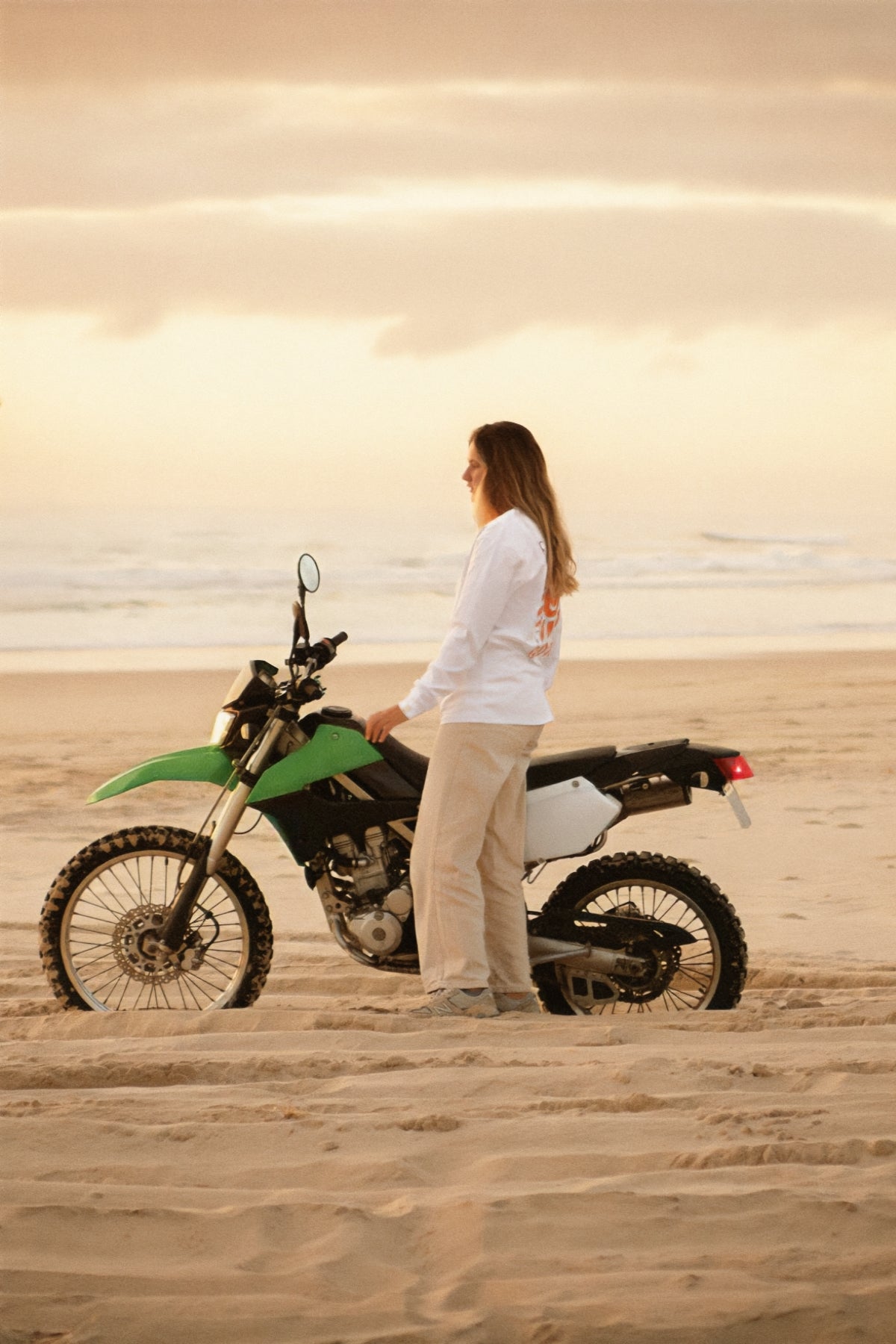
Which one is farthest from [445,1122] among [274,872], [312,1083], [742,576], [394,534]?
[394,534]

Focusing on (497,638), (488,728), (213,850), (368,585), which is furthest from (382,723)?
(368,585)

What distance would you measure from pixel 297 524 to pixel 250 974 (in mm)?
28517

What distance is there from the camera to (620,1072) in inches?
152

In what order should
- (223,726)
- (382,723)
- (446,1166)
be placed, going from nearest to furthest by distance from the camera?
(446,1166) < (382,723) < (223,726)

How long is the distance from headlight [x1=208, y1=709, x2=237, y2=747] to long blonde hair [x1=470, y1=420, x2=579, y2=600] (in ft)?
3.47

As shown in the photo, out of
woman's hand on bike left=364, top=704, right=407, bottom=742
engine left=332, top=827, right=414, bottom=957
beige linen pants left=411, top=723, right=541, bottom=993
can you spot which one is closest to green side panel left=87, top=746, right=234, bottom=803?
engine left=332, top=827, right=414, bottom=957

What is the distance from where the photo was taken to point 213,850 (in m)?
4.82

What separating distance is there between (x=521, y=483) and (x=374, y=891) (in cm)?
132

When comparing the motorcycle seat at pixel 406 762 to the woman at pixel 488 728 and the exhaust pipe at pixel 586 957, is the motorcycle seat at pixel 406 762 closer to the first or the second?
the woman at pixel 488 728

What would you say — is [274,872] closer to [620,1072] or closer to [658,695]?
[620,1072]

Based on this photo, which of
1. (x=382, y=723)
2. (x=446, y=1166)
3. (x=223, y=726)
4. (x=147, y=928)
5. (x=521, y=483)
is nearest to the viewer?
(x=446, y=1166)

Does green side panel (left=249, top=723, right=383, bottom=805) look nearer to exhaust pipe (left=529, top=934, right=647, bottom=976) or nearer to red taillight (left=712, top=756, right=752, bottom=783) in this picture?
exhaust pipe (left=529, top=934, right=647, bottom=976)

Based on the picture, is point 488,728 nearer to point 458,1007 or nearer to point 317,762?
point 317,762

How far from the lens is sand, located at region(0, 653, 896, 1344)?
2.61 metres
